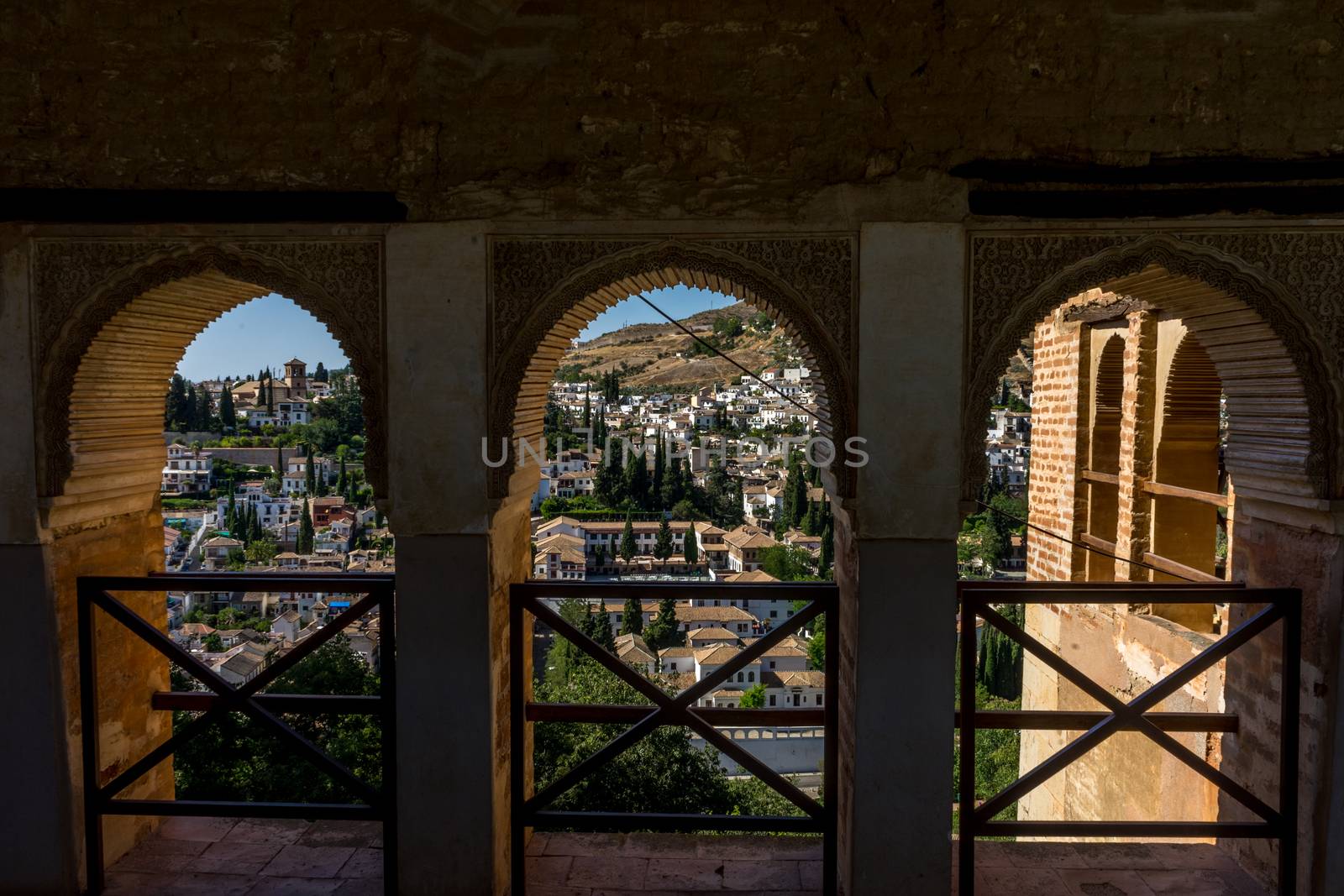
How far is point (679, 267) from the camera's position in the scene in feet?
12.0

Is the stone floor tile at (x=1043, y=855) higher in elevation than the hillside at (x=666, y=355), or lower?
lower

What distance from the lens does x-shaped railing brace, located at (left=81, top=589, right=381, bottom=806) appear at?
370 cm

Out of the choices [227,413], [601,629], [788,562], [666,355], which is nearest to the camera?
[601,629]

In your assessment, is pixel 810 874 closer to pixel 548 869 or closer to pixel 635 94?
pixel 548 869

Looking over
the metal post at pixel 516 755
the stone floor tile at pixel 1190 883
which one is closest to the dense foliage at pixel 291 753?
the metal post at pixel 516 755

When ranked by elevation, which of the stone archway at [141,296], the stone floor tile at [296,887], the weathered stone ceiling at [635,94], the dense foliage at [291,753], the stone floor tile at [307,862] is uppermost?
the weathered stone ceiling at [635,94]

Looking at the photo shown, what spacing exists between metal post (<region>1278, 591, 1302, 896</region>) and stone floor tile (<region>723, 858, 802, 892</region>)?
2.07 meters

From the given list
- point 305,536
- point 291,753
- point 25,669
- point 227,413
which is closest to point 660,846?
point 25,669

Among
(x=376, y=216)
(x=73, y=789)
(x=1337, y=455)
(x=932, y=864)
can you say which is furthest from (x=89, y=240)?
(x=1337, y=455)

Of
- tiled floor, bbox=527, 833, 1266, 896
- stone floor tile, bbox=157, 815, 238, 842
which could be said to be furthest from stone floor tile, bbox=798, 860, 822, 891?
stone floor tile, bbox=157, 815, 238, 842

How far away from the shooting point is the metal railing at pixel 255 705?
3.67m

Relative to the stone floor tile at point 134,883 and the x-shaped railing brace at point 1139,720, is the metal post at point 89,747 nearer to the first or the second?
the stone floor tile at point 134,883

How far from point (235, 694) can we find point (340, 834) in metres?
1.01

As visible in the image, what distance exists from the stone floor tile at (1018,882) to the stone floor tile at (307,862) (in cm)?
294
